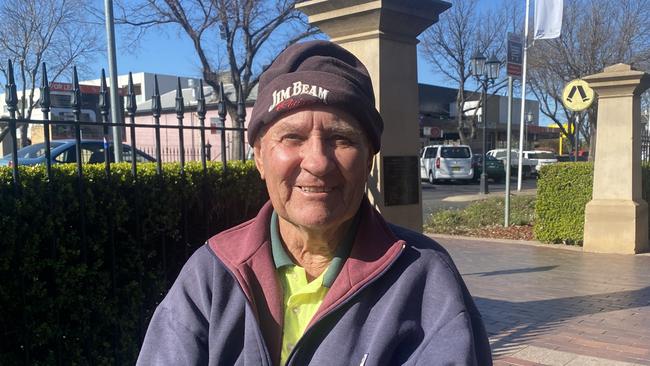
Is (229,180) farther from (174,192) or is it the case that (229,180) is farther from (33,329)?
(33,329)

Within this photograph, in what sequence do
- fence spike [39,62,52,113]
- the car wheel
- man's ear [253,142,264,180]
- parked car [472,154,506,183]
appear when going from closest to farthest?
man's ear [253,142,264,180], fence spike [39,62,52,113], parked car [472,154,506,183], the car wheel

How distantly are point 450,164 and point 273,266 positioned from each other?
89.8ft

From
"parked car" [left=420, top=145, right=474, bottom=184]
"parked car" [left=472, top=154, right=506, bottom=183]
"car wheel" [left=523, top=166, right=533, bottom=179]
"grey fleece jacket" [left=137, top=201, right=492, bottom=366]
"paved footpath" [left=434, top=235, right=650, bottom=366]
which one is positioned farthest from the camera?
"car wheel" [left=523, top=166, right=533, bottom=179]

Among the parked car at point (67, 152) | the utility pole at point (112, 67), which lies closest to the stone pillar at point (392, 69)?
the utility pole at point (112, 67)

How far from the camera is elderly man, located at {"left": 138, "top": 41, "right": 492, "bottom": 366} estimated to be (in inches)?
58.2

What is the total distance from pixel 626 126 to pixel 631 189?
0.99 meters

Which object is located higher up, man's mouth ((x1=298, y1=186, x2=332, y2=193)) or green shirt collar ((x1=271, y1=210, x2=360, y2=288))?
man's mouth ((x1=298, y1=186, x2=332, y2=193))

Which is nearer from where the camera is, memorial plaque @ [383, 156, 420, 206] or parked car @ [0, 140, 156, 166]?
memorial plaque @ [383, 156, 420, 206]

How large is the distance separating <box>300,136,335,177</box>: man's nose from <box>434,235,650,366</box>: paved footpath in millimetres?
3274

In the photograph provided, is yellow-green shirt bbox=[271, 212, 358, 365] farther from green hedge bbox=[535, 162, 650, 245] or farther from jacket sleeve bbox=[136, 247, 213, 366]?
green hedge bbox=[535, 162, 650, 245]

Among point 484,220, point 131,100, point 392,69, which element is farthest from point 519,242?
point 131,100

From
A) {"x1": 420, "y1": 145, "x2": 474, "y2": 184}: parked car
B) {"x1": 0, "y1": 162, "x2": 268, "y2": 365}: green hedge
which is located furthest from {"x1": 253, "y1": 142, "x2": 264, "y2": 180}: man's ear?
{"x1": 420, "y1": 145, "x2": 474, "y2": 184}: parked car

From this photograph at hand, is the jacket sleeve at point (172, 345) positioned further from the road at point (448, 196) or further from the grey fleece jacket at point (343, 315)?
the road at point (448, 196)

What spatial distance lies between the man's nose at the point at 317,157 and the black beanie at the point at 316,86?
11cm
